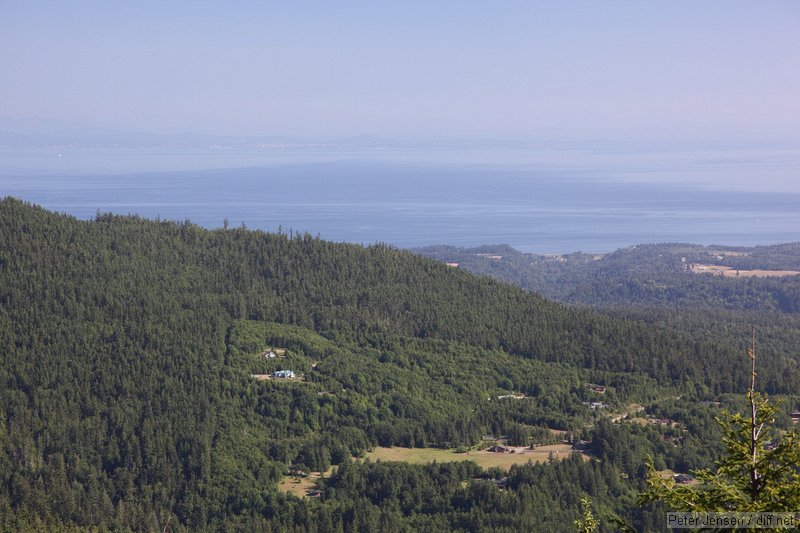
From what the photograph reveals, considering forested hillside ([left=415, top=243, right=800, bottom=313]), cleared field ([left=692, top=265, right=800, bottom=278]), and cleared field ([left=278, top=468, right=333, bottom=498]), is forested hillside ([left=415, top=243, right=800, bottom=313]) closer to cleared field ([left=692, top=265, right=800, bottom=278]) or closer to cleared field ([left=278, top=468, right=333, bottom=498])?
cleared field ([left=692, top=265, right=800, bottom=278])

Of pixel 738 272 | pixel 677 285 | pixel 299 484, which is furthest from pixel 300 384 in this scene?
pixel 738 272

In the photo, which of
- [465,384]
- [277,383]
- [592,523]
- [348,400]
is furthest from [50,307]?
[592,523]

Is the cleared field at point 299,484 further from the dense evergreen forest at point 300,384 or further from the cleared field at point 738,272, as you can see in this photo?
the cleared field at point 738,272

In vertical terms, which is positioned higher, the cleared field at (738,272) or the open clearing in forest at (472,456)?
the cleared field at (738,272)

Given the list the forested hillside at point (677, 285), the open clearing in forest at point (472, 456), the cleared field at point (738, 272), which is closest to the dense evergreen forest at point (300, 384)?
the open clearing in forest at point (472, 456)

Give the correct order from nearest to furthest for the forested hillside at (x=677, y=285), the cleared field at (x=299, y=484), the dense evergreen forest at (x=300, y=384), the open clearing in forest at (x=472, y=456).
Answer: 1. the dense evergreen forest at (x=300, y=384)
2. the cleared field at (x=299, y=484)
3. the open clearing in forest at (x=472, y=456)
4. the forested hillside at (x=677, y=285)

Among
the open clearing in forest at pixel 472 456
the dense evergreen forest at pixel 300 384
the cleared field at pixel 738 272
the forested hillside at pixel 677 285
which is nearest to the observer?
the dense evergreen forest at pixel 300 384
